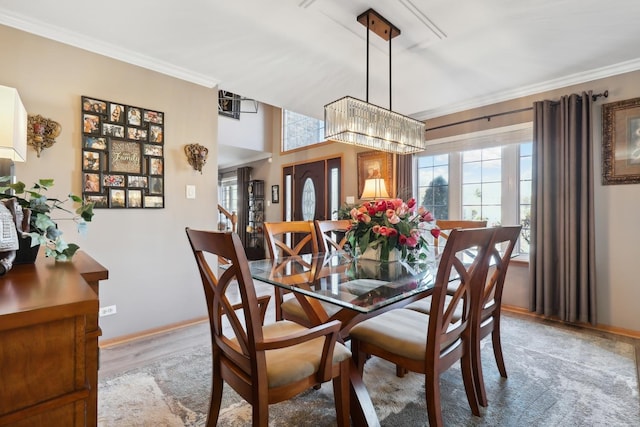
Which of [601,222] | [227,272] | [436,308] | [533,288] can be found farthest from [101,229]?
[601,222]

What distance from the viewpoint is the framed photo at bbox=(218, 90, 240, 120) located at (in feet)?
17.2

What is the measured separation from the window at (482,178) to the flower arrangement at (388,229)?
180 centimetres

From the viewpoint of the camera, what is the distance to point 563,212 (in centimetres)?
295

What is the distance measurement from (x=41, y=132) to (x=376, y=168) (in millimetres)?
3508

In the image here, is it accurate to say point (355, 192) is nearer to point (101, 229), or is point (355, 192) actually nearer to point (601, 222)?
point (601, 222)

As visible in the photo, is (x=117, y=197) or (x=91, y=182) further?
(x=117, y=197)

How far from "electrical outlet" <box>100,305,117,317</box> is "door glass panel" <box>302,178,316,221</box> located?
3438mm

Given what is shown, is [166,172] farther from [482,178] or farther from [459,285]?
[482,178]

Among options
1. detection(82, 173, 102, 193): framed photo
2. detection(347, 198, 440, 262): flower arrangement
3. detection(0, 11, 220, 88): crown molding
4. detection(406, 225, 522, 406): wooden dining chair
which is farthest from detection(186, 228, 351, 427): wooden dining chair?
detection(0, 11, 220, 88): crown molding

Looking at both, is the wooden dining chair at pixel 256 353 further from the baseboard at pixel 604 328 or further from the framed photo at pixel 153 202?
the baseboard at pixel 604 328

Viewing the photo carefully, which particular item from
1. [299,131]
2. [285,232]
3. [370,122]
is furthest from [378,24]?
[299,131]

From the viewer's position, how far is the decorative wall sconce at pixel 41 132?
2.19 meters

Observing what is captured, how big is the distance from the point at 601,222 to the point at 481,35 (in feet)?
6.52

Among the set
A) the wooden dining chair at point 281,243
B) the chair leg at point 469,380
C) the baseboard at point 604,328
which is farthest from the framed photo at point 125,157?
the baseboard at point 604,328
